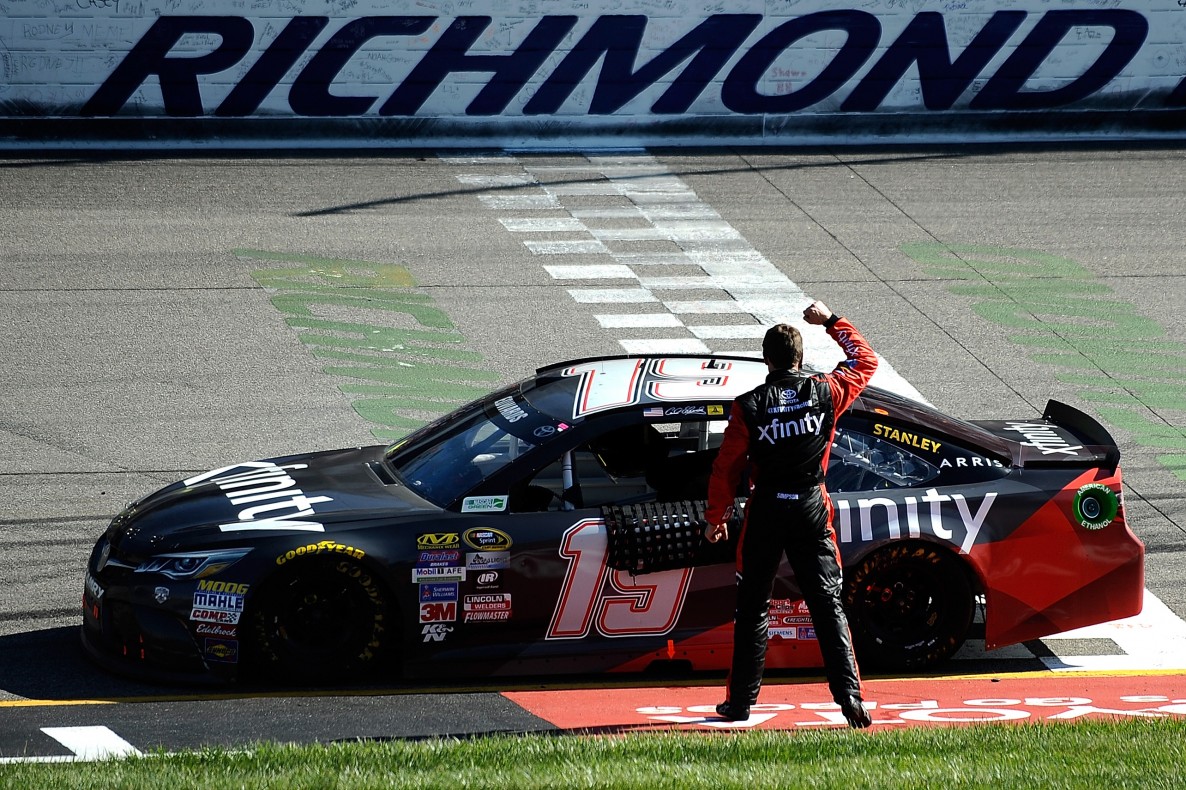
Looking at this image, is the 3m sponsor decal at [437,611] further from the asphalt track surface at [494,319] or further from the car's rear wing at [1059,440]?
the car's rear wing at [1059,440]

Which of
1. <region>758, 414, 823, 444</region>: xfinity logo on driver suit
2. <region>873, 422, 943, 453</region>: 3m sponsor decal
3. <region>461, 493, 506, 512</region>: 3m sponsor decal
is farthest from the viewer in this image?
<region>873, 422, 943, 453</region>: 3m sponsor decal

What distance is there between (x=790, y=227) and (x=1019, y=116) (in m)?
5.84

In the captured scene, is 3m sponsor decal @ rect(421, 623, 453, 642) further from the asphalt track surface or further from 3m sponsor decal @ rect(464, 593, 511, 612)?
the asphalt track surface

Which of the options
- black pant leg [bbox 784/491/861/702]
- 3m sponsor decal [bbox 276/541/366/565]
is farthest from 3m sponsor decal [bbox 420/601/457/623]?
black pant leg [bbox 784/491/861/702]

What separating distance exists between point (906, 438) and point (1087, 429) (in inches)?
46.5

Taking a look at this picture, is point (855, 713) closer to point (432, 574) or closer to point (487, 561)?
point (487, 561)

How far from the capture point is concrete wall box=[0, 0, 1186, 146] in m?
18.8

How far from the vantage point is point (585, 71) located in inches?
776

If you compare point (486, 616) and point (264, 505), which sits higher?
point (264, 505)

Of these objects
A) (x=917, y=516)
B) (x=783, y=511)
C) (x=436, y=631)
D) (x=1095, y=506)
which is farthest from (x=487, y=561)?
(x=1095, y=506)

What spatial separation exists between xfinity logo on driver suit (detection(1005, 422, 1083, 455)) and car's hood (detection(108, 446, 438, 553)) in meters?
3.03

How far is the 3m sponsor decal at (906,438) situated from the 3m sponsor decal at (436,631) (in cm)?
222

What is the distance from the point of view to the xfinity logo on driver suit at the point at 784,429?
6082 mm

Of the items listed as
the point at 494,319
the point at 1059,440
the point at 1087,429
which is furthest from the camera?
the point at 494,319
